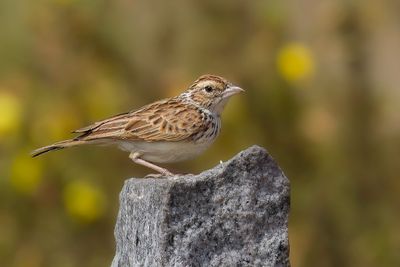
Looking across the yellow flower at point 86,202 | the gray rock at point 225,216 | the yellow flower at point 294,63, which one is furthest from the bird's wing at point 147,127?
the yellow flower at point 294,63

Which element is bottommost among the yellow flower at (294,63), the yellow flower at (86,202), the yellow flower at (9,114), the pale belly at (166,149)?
the pale belly at (166,149)

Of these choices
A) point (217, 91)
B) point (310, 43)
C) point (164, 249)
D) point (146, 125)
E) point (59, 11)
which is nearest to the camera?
point (164, 249)

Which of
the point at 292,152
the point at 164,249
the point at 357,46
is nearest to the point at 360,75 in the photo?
the point at 357,46

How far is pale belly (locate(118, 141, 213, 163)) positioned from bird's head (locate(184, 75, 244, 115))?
Answer: 44cm

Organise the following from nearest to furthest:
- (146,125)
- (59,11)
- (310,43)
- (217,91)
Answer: (146,125) → (217,91) → (59,11) → (310,43)

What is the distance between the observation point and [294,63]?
1037 cm

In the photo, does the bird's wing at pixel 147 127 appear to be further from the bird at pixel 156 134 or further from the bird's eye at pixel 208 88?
the bird's eye at pixel 208 88

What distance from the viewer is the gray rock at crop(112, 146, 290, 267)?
14.8 ft

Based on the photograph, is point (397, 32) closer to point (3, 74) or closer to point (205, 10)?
point (205, 10)

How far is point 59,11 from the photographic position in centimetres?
1019

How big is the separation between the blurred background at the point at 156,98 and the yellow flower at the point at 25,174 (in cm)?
1

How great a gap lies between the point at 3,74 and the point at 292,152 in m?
2.62

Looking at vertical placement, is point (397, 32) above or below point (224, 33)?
above

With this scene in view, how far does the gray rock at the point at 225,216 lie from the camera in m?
4.51
